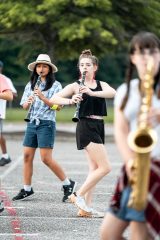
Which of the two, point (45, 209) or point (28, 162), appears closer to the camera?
point (45, 209)

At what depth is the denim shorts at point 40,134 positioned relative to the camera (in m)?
12.5

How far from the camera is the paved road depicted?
9836 mm

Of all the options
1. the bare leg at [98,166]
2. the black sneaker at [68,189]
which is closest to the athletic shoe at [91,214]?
the bare leg at [98,166]

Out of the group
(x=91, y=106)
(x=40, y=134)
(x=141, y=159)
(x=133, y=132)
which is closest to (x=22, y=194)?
(x=40, y=134)

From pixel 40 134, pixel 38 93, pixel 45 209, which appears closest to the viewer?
pixel 45 209

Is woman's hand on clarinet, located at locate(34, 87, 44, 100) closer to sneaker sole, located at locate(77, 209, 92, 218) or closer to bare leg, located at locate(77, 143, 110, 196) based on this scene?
bare leg, located at locate(77, 143, 110, 196)

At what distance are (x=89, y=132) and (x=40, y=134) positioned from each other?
4.97 feet

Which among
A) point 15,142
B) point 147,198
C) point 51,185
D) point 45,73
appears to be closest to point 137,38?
point 147,198

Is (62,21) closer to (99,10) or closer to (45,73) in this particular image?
(99,10)

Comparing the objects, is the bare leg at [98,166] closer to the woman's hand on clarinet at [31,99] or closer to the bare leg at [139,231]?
the woman's hand on clarinet at [31,99]

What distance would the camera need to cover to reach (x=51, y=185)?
14844 mm

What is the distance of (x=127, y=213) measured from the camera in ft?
19.8

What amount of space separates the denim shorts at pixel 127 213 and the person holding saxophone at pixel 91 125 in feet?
15.4

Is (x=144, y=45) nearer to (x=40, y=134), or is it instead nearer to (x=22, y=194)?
(x=40, y=134)
